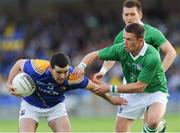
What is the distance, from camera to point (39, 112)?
40.0 ft

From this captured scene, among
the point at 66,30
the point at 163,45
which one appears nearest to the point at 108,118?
the point at 66,30

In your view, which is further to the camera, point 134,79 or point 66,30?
point 66,30

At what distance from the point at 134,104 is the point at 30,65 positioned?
1.88m

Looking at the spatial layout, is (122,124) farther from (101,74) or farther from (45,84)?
(45,84)

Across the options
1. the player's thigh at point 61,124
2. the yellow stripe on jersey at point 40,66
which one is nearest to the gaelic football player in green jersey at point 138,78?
the yellow stripe on jersey at point 40,66

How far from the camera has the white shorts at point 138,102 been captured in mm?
12578

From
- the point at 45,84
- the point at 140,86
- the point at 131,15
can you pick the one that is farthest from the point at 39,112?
the point at 131,15

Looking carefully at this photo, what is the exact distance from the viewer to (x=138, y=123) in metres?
21.3

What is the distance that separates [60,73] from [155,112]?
67.8 inches

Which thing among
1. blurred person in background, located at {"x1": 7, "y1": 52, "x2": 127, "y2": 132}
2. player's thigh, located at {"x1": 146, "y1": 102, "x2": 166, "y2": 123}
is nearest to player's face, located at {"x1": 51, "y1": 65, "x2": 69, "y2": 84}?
blurred person in background, located at {"x1": 7, "y1": 52, "x2": 127, "y2": 132}

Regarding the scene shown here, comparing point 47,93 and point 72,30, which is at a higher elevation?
point 47,93

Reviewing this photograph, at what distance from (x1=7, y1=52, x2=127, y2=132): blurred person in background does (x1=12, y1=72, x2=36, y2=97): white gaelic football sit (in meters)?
0.08

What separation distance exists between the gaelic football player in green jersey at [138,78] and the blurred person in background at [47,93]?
0.18 meters

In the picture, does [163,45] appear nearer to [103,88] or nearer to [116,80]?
[103,88]
